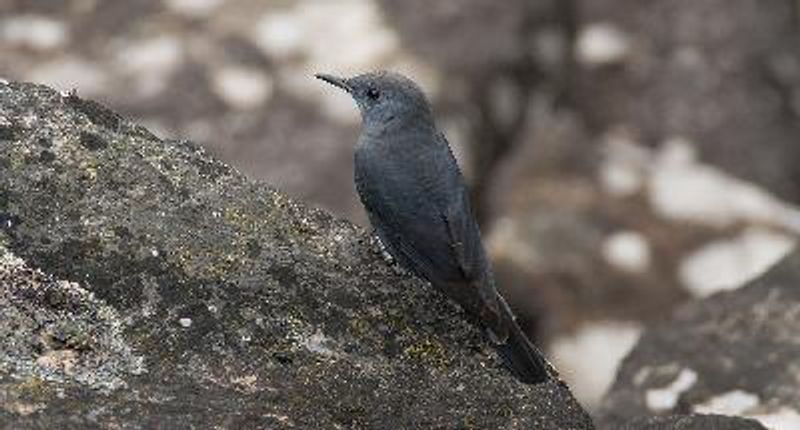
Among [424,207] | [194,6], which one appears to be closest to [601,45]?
[194,6]

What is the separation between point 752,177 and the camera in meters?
13.1

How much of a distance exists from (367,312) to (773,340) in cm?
312

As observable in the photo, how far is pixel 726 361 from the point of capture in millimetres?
8156

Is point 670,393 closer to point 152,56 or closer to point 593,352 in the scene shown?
point 593,352

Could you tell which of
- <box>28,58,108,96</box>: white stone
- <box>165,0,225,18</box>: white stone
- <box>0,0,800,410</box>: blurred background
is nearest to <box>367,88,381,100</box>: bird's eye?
<box>0,0,800,410</box>: blurred background

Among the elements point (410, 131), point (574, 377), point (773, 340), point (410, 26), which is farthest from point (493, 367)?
point (410, 26)

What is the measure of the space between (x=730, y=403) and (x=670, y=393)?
371mm

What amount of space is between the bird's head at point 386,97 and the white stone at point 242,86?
4.22 metres

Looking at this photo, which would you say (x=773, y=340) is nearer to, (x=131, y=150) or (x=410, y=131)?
(x=410, y=131)

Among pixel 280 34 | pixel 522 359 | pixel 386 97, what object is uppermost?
pixel 280 34

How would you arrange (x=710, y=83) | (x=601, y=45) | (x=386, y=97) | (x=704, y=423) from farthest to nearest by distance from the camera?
(x=601, y=45) → (x=710, y=83) → (x=386, y=97) → (x=704, y=423)

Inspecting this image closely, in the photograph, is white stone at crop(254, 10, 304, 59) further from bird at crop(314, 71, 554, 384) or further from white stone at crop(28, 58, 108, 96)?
bird at crop(314, 71, 554, 384)

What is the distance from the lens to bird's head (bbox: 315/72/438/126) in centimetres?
809

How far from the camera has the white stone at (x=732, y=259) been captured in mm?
11758
